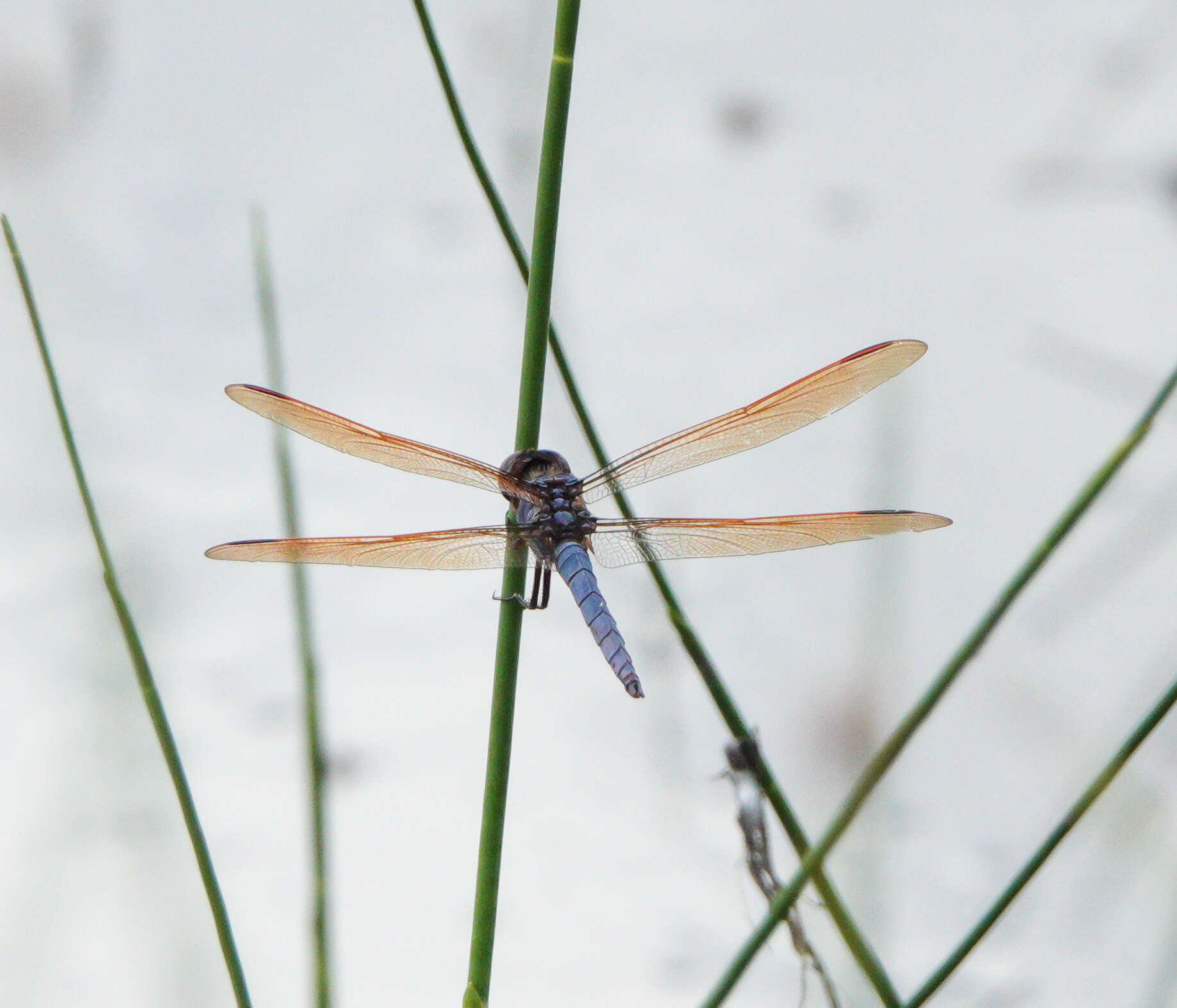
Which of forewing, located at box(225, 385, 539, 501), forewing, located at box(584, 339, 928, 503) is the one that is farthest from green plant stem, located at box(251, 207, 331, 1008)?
forewing, located at box(584, 339, 928, 503)

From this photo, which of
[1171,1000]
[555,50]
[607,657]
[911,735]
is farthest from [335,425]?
[1171,1000]

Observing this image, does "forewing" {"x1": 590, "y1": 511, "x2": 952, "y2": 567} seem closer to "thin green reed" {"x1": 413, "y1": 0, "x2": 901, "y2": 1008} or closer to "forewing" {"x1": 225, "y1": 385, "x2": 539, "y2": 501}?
"forewing" {"x1": 225, "y1": 385, "x2": 539, "y2": 501}

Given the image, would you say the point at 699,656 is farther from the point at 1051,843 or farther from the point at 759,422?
the point at 759,422

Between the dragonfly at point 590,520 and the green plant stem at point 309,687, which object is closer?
the green plant stem at point 309,687

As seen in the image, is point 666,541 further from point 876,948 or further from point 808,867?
point 808,867

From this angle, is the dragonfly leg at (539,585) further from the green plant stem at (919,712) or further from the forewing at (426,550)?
the green plant stem at (919,712)

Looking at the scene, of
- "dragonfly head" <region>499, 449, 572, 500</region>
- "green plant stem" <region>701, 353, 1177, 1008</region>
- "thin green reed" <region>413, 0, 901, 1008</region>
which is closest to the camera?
"green plant stem" <region>701, 353, 1177, 1008</region>

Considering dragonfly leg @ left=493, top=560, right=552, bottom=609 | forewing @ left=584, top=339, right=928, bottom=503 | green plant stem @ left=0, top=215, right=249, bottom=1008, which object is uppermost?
forewing @ left=584, top=339, right=928, bottom=503

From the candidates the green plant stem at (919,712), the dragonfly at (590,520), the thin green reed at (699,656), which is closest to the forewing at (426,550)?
the dragonfly at (590,520)
